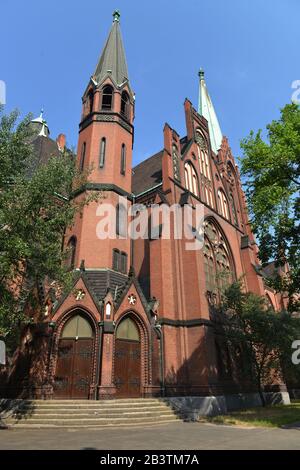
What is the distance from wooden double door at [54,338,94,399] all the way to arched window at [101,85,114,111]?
735 inches

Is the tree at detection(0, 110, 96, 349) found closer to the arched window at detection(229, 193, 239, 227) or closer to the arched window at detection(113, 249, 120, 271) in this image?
the arched window at detection(113, 249, 120, 271)

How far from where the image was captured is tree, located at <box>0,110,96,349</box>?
1098cm

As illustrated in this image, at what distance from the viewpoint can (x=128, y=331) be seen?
57.2 ft

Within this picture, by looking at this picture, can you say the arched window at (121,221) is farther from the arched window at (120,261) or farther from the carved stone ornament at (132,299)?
the carved stone ornament at (132,299)

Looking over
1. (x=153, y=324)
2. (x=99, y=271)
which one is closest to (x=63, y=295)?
(x=99, y=271)

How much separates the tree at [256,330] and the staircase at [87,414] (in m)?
8.71

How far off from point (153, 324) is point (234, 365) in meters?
8.26

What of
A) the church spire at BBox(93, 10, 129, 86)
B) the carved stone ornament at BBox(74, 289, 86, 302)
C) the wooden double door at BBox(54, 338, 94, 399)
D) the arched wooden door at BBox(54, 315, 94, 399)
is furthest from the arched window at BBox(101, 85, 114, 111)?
the wooden double door at BBox(54, 338, 94, 399)

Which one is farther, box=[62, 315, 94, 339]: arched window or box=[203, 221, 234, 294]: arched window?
box=[203, 221, 234, 294]: arched window

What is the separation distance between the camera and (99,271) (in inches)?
774

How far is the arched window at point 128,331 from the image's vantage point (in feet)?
56.0

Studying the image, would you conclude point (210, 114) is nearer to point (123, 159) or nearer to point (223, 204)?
point (223, 204)

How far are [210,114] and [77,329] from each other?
34.9m
